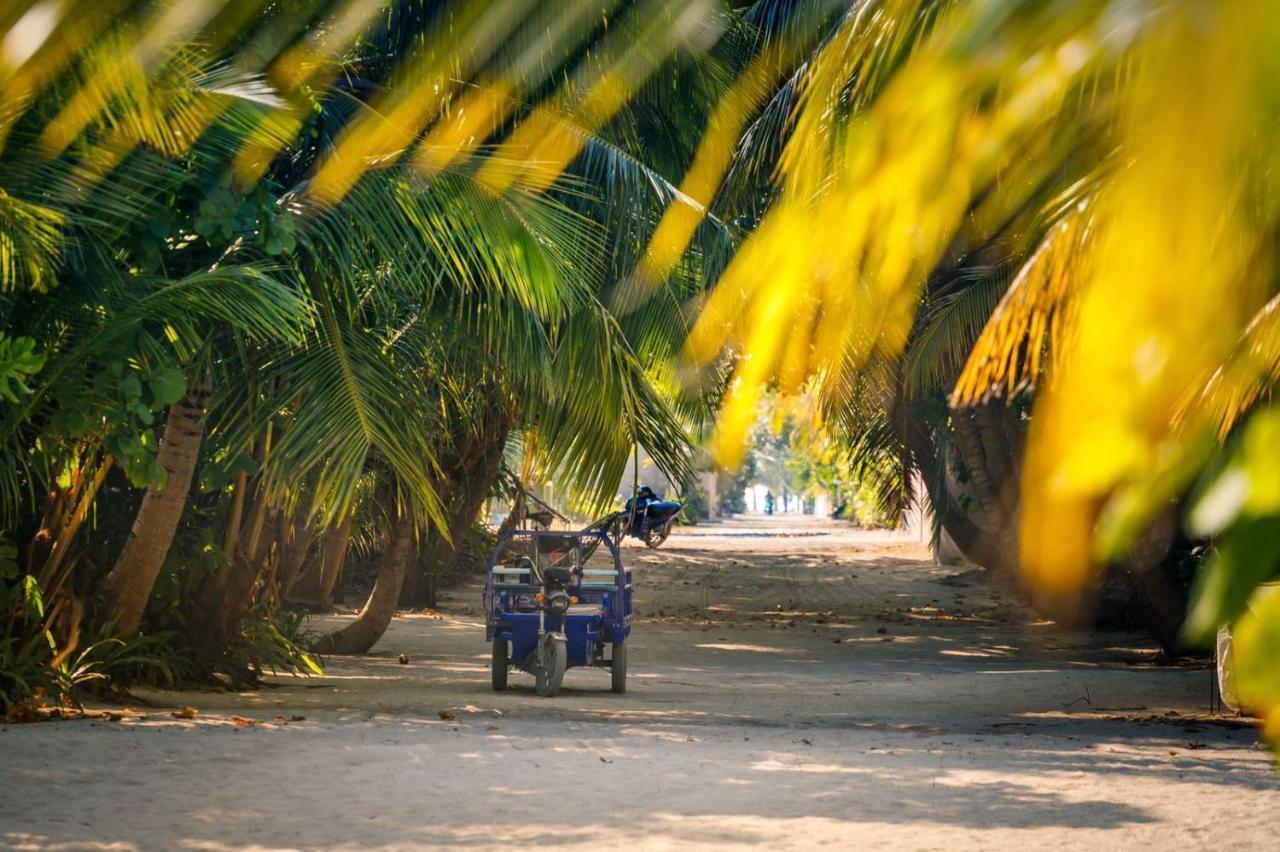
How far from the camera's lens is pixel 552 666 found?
10.0 meters

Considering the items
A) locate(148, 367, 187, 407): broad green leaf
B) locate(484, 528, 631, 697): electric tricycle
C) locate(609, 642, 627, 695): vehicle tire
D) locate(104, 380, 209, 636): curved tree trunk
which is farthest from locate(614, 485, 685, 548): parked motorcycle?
locate(148, 367, 187, 407): broad green leaf

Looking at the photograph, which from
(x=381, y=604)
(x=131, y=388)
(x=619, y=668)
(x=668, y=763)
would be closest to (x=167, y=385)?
(x=131, y=388)

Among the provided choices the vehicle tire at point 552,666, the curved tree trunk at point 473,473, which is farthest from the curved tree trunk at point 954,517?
the vehicle tire at point 552,666

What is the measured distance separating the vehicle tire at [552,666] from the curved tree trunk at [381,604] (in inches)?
116

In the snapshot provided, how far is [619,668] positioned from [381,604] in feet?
11.0

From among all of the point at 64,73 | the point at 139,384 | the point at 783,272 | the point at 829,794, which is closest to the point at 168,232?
the point at 139,384

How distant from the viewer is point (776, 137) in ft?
34.3

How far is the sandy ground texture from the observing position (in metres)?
5.47

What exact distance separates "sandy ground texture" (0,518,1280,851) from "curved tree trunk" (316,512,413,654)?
54cm

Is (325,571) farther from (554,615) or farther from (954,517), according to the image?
(954,517)

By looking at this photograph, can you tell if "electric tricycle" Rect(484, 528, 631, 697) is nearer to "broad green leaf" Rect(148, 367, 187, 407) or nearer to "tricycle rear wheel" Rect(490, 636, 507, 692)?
"tricycle rear wheel" Rect(490, 636, 507, 692)

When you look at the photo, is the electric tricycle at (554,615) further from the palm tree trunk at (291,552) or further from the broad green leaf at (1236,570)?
the broad green leaf at (1236,570)

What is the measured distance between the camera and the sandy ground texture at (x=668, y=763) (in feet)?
17.9

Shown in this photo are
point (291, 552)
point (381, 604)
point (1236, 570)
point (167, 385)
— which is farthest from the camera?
point (381, 604)
